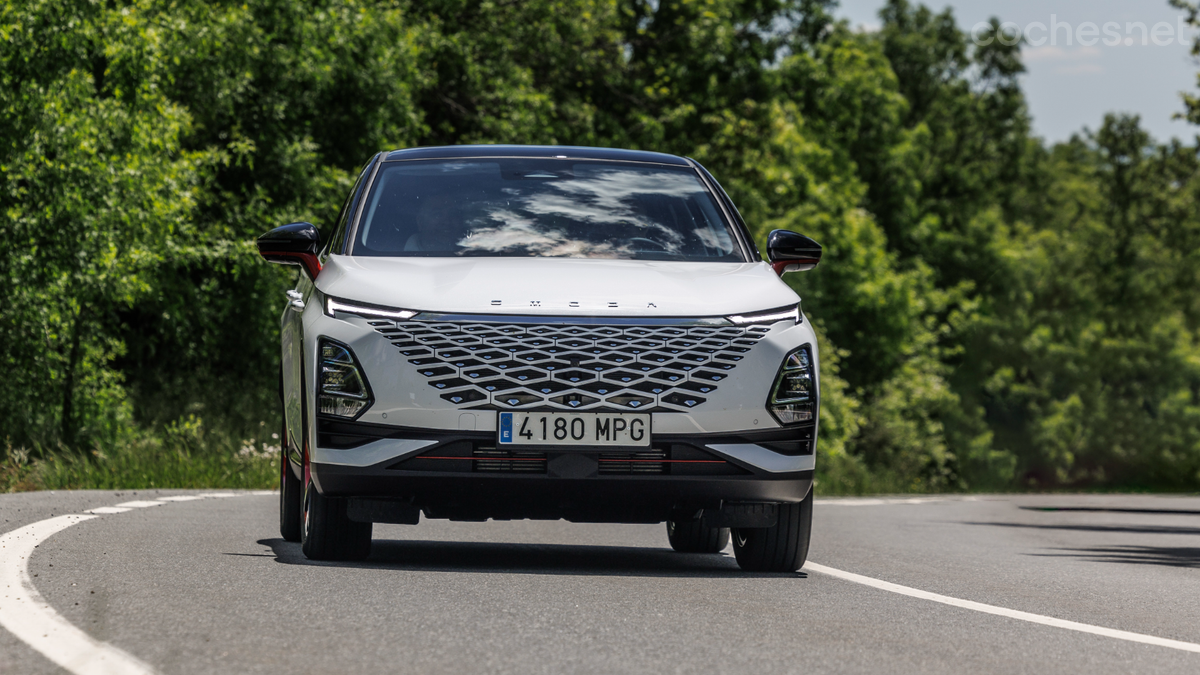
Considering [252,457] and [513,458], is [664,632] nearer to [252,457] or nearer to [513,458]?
[513,458]

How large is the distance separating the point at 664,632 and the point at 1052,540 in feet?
26.6

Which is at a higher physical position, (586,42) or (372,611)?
(586,42)

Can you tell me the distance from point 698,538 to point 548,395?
2641 mm

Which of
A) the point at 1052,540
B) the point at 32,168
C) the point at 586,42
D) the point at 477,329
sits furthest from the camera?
the point at 586,42

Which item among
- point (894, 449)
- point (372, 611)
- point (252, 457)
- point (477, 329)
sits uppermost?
point (477, 329)

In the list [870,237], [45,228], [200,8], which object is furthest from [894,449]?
[45,228]

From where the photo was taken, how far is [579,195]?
8.50 meters

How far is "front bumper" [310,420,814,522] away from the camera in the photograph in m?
7.09

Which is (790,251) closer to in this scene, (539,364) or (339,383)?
(539,364)

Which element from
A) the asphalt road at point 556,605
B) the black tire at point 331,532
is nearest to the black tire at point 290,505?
the asphalt road at point 556,605

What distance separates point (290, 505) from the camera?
28.6 feet

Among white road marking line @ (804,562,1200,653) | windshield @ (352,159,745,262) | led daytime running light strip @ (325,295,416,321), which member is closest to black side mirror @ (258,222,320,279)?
windshield @ (352,159,745,262)

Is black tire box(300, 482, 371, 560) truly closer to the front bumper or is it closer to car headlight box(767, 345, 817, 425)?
the front bumper

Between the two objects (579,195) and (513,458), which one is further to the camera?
(579,195)
